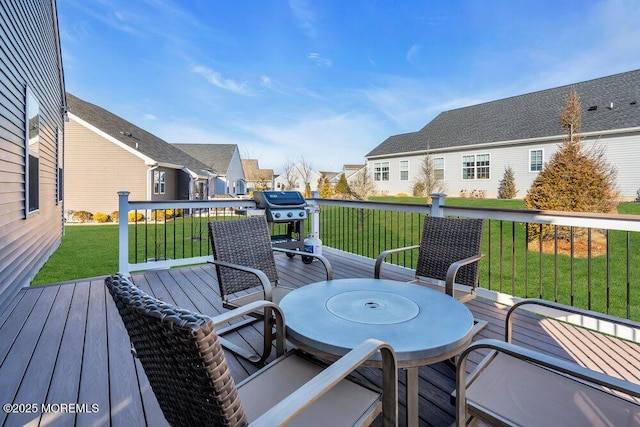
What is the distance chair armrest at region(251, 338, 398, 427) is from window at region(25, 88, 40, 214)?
18.3 ft

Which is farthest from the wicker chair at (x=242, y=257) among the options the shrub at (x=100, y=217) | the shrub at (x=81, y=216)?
the shrub at (x=81, y=216)

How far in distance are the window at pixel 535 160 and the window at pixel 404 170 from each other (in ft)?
22.9

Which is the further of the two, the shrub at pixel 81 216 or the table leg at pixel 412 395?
the shrub at pixel 81 216

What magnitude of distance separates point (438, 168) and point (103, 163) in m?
17.2

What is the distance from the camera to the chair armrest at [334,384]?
80 centimetres

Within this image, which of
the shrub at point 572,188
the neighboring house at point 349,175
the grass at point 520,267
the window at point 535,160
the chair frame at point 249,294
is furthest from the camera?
the neighboring house at point 349,175

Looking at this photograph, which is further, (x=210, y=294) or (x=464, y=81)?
(x=464, y=81)

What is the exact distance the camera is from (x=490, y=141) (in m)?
16.9

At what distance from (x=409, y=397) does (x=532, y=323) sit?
2.14 metres

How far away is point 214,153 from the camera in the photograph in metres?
27.7

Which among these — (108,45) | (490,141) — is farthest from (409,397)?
(490,141)

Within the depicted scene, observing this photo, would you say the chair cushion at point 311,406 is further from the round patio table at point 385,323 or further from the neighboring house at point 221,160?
the neighboring house at point 221,160

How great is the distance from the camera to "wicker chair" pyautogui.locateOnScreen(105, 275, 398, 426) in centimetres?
80

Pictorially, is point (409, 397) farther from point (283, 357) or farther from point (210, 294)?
point (210, 294)
